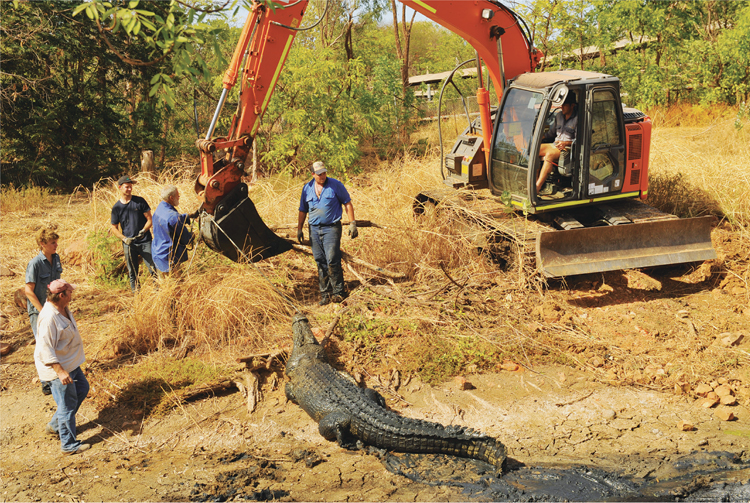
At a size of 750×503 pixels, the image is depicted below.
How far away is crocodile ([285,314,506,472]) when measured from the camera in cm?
473

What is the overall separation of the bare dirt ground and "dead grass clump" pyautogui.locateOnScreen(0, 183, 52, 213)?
6124 millimetres

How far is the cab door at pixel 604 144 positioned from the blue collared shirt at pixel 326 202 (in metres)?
3.20

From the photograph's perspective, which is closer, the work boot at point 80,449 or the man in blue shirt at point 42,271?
the work boot at point 80,449

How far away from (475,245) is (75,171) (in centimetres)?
1168

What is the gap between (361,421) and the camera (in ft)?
16.7

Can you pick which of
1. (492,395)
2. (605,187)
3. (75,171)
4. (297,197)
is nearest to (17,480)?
(492,395)

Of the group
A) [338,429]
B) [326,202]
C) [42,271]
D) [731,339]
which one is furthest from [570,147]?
[42,271]

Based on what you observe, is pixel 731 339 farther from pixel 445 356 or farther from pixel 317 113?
pixel 317 113

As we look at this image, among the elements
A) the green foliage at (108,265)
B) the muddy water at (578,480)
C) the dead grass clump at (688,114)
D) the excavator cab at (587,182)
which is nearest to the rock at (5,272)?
the green foliage at (108,265)

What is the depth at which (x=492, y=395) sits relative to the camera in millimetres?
5824

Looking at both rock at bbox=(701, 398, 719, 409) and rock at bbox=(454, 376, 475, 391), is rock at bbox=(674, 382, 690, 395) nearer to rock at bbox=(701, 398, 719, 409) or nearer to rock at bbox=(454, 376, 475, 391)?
rock at bbox=(701, 398, 719, 409)

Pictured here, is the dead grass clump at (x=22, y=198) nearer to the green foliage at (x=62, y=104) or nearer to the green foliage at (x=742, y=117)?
the green foliage at (x=62, y=104)

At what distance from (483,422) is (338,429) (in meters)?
1.40

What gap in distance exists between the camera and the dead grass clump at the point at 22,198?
40.5 ft
